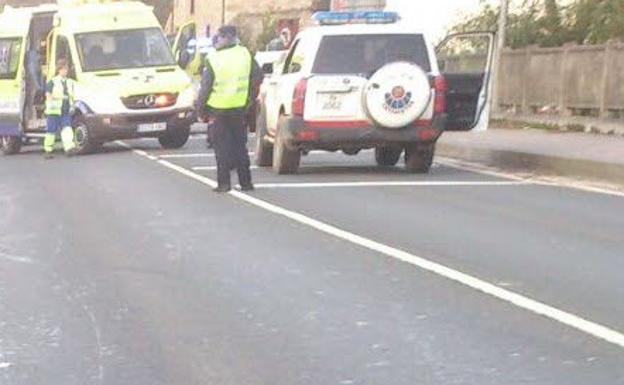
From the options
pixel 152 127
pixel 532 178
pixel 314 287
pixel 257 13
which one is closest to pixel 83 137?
pixel 152 127

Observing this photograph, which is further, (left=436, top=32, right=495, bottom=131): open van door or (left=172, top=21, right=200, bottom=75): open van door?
(left=172, top=21, right=200, bottom=75): open van door

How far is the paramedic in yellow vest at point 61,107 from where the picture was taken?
18578 millimetres

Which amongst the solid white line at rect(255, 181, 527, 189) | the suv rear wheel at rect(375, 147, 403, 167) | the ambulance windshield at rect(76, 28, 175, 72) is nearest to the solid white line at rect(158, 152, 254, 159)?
the ambulance windshield at rect(76, 28, 175, 72)

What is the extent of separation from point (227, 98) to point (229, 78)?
217 mm

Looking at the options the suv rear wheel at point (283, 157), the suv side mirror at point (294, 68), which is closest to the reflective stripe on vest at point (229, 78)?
the suv rear wheel at point (283, 157)

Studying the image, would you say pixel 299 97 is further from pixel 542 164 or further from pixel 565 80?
pixel 565 80

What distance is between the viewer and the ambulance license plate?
19.1 metres

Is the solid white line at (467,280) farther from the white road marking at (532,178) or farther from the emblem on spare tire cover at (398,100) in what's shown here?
the white road marking at (532,178)

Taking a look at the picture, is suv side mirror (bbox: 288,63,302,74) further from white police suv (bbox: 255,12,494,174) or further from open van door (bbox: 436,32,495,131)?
open van door (bbox: 436,32,495,131)

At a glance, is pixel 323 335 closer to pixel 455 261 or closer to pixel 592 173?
pixel 455 261

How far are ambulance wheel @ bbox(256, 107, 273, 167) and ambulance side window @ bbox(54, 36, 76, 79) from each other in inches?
183

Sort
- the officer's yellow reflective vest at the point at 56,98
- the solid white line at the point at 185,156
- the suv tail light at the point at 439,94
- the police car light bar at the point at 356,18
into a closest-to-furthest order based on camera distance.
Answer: the suv tail light at the point at 439,94 → the police car light bar at the point at 356,18 → the solid white line at the point at 185,156 → the officer's yellow reflective vest at the point at 56,98

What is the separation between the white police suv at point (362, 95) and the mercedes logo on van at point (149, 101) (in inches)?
185

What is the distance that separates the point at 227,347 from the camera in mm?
5758
